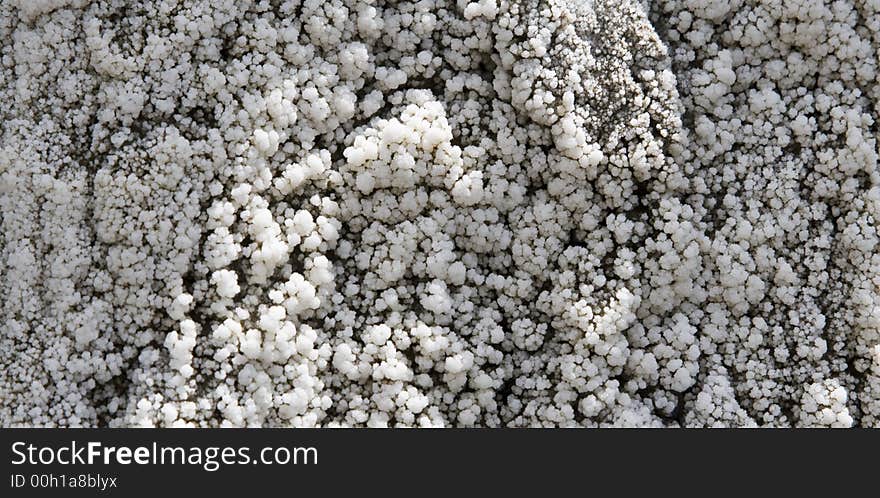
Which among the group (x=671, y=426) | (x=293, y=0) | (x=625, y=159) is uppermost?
(x=293, y=0)

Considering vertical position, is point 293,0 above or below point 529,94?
above

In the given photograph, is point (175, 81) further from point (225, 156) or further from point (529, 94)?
point (529, 94)

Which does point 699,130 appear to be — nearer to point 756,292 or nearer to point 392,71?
point 756,292

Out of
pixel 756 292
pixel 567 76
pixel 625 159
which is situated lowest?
pixel 756 292

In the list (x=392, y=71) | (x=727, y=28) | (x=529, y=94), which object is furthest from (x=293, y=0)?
(x=727, y=28)

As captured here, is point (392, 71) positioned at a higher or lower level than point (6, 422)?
higher

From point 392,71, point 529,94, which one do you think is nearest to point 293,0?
point 392,71
